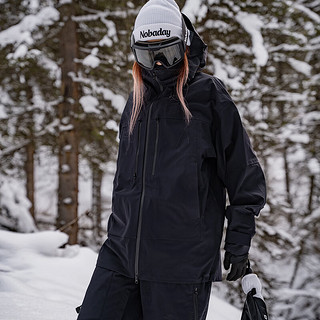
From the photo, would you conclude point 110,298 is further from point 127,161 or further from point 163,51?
point 163,51

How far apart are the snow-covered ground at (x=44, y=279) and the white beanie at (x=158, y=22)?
87.6 inches

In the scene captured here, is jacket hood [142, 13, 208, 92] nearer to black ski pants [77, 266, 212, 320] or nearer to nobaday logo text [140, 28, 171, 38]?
nobaday logo text [140, 28, 171, 38]

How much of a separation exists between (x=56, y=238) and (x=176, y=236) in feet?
11.9

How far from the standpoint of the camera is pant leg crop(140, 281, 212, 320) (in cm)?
197

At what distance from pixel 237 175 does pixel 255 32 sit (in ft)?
17.6

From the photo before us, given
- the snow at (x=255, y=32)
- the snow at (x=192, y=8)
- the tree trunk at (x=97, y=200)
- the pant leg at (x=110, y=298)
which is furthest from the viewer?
the tree trunk at (x=97, y=200)

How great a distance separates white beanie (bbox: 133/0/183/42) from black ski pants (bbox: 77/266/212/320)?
131 centimetres

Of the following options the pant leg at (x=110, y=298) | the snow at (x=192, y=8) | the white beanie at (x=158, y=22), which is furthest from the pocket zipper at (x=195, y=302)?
the snow at (x=192, y=8)

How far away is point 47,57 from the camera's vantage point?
392 inches

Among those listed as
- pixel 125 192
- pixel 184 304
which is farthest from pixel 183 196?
pixel 184 304

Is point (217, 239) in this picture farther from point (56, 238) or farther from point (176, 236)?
point (56, 238)

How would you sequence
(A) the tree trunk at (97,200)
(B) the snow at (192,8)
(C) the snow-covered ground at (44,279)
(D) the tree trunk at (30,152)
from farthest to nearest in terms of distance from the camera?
1. (A) the tree trunk at (97,200)
2. (D) the tree trunk at (30,152)
3. (B) the snow at (192,8)
4. (C) the snow-covered ground at (44,279)

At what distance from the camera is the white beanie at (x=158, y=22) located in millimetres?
2223

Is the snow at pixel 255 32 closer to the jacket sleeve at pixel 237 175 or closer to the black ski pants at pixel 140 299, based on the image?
the jacket sleeve at pixel 237 175
